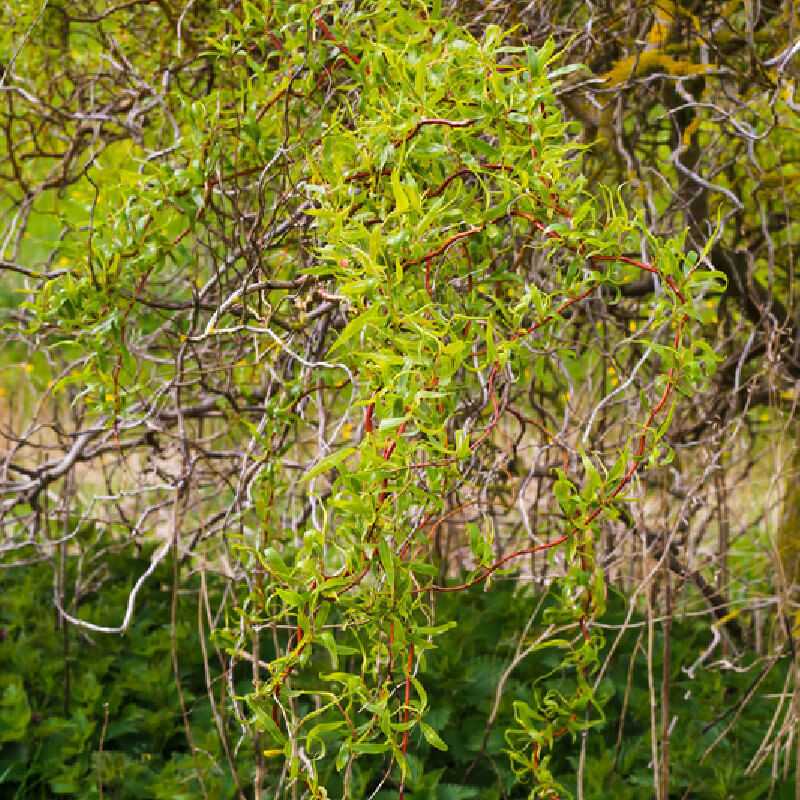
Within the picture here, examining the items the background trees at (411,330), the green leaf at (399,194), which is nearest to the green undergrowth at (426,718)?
the background trees at (411,330)

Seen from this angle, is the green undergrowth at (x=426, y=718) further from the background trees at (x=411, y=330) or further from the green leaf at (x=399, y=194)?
the green leaf at (x=399, y=194)

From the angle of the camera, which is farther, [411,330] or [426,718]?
[426,718]

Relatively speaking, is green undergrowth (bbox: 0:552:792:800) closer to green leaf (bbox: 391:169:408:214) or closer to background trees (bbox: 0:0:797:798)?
background trees (bbox: 0:0:797:798)

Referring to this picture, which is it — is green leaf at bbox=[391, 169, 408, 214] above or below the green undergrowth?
above

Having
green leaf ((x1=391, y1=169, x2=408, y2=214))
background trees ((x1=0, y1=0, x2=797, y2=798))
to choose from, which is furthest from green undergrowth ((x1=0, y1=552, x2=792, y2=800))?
green leaf ((x1=391, y1=169, x2=408, y2=214))

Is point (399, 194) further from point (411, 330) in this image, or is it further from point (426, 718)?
point (426, 718)

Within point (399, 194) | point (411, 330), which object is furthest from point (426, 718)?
point (399, 194)

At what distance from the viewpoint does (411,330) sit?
1.45 meters

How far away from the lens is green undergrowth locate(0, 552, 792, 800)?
233 centimetres

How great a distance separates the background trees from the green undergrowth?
2cm

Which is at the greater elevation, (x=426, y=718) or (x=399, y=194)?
(x=399, y=194)

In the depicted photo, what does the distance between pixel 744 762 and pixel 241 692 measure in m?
1.06

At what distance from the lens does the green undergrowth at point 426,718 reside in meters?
2.33

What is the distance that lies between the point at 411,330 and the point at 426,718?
1159 millimetres
